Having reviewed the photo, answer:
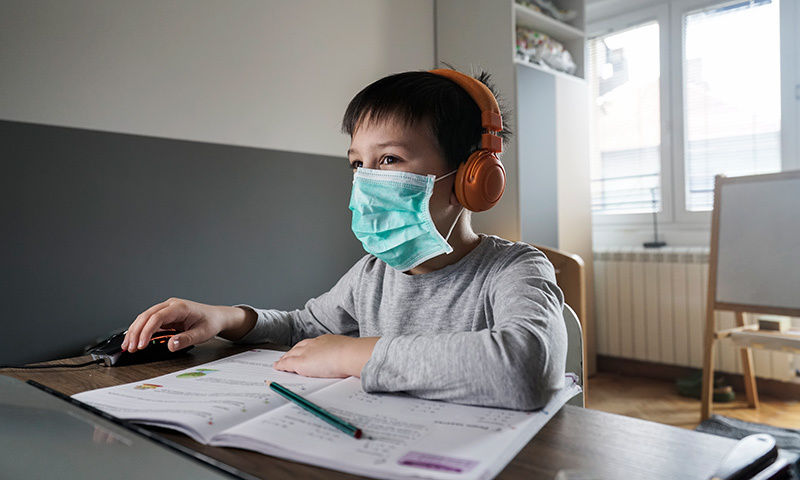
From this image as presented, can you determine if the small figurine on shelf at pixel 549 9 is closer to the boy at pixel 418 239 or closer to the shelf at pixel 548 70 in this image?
the shelf at pixel 548 70

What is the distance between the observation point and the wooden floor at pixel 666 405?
246 cm

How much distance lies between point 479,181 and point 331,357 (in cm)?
36

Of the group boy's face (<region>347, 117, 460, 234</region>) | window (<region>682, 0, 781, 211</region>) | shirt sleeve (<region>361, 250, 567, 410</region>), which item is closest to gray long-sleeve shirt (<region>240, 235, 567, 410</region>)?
shirt sleeve (<region>361, 250, 567, 410</region>)

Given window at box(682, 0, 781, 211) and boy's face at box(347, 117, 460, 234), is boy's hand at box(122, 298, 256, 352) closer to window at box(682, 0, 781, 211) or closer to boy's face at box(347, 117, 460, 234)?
boy's face at box(347, 117, 460, 234)

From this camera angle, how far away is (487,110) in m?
0.86

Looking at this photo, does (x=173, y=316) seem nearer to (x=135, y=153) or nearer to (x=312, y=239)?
(x=135, y=153)

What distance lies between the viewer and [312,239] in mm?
2309

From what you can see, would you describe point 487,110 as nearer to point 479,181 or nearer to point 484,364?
point 479,181

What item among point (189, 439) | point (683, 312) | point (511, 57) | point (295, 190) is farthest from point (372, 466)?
point (683, 312)

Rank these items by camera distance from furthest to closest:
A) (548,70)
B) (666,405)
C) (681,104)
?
(681,104) < (548,70) < (666,405)

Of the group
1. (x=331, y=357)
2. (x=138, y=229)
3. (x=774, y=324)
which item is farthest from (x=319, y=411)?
(x=774, y=324)

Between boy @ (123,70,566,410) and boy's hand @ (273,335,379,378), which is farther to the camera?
boy @ (123,70,566,410)

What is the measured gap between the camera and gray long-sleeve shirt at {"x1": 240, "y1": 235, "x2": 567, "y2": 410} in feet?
1.92

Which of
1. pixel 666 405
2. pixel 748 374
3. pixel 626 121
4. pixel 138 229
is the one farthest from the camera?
pixel 626 121
